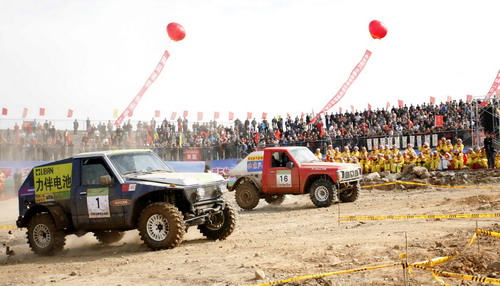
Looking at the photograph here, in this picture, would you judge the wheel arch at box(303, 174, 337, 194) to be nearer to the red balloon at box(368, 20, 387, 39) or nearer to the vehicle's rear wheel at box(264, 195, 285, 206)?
the vehicle's rear wheel at box(264, 195, 285, 206)

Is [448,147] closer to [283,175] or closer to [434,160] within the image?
[434,160]

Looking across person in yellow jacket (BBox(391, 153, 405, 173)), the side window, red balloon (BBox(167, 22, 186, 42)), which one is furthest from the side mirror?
person in yellow jacket (BBox(391, 153, 405, 173))

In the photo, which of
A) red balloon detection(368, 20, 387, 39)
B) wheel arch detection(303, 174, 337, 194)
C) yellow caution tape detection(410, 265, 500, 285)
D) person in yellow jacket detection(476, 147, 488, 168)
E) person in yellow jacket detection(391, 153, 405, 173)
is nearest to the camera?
yellow caution tape detection(410, 265, 500, 285)

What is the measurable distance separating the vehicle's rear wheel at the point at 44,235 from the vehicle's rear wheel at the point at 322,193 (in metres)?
8.10

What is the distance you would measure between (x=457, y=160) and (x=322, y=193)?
10763 mm

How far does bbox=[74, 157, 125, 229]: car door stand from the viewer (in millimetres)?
10617

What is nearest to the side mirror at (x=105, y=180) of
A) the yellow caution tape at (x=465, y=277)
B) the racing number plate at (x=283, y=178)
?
the yellow caution tape at (x=465, y=277)

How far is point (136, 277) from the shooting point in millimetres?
8352

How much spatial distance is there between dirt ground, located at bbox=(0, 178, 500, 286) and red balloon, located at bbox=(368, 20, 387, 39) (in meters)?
13.8

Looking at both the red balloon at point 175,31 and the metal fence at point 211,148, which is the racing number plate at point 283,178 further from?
the metal fence at point 211,148

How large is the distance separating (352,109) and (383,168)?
7.55 meters

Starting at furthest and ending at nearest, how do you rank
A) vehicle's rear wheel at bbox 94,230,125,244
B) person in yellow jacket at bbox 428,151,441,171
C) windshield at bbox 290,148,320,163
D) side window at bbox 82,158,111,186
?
person in yellow jacket at bbox 428,151,441,171 < windshield at bbox 290,148,320,163 < vehicle's rear wheel at bbox 94,230,125,244 < side window at bbox 82,158,111,186

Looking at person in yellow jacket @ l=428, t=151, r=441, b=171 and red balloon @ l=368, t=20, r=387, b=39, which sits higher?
red balloon @ l=368, t=20, r=387, b=39

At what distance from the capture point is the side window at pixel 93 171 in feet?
35.6
